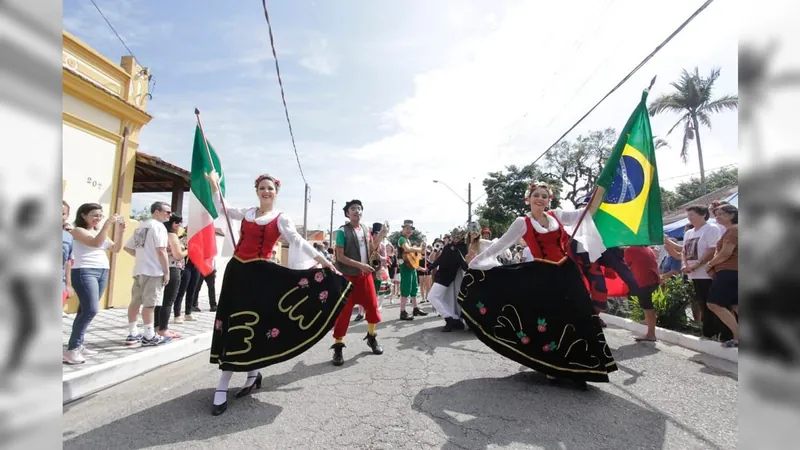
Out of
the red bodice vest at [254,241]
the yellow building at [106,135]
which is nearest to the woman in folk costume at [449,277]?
the red bodice vest at [254,241]

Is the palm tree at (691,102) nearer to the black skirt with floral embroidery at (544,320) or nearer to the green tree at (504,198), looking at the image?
the green tree at (504,198)

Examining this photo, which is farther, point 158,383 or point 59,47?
point 158,383

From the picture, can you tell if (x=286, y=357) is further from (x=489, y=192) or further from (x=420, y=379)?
(x=489, y=192)

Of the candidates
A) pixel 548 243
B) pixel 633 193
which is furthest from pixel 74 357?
pixel 633 193

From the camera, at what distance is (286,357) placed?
141 inches

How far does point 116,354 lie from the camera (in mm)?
4660

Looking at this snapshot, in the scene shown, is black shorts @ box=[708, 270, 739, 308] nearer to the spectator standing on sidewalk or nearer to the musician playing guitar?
the musician playing guitar

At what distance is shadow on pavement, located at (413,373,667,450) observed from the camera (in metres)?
2.65

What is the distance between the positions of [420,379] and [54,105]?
3906 mm

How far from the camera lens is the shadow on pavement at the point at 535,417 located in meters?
2.65

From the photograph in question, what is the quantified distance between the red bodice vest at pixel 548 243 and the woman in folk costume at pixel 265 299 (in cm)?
182

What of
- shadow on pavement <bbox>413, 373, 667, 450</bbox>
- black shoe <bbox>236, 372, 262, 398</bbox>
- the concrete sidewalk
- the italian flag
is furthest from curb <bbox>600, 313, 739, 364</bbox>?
the concrete sidewalk

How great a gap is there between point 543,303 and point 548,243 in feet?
1.78

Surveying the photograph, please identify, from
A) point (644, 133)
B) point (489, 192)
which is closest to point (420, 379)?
point (644, 133)
